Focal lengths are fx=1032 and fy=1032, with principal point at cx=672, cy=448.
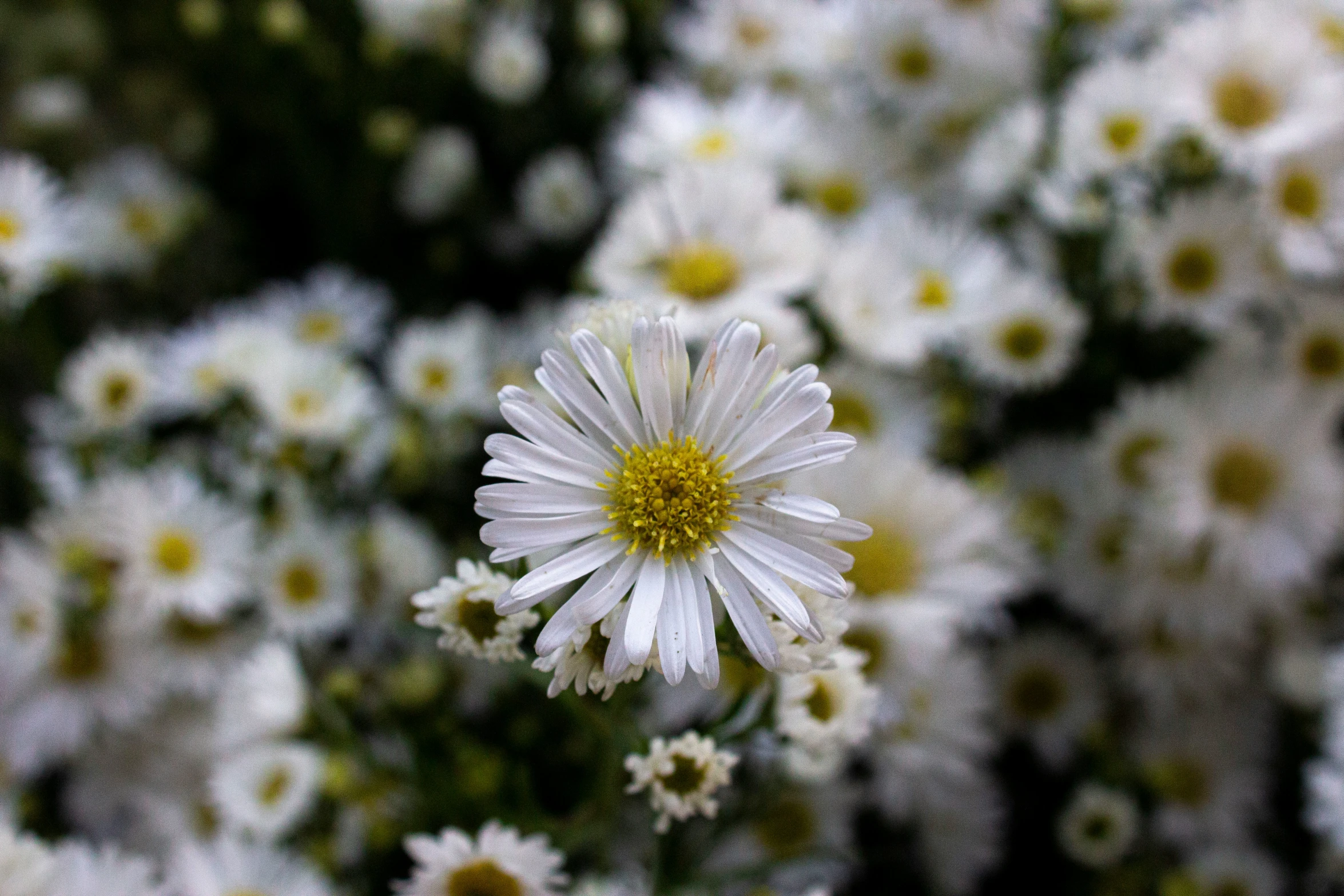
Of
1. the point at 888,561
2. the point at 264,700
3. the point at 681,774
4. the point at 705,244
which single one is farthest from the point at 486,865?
the point at 705,244

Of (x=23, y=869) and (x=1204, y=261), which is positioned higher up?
(x=1204, y=261)

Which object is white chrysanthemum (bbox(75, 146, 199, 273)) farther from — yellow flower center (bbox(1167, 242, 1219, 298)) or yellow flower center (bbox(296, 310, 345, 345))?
yellow flower center (bbox(1167, 242, 1219, 298))

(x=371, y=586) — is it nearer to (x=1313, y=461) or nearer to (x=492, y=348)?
(x=492, y=348)

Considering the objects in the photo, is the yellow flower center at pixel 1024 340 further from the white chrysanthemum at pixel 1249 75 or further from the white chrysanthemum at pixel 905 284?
the white chrysanthemum at pixel 1249 75

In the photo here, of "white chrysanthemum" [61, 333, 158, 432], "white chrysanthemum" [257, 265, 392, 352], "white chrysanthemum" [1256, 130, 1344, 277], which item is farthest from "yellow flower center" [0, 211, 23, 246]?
"white chrysanthemum" [1256, 130, 1344, 277]

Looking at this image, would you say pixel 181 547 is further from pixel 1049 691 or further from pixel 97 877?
pixel 1049 691

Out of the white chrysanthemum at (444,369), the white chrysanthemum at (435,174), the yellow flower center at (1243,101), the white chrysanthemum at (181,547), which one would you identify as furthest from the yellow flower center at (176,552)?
the yellow flower center at (1243,101)
